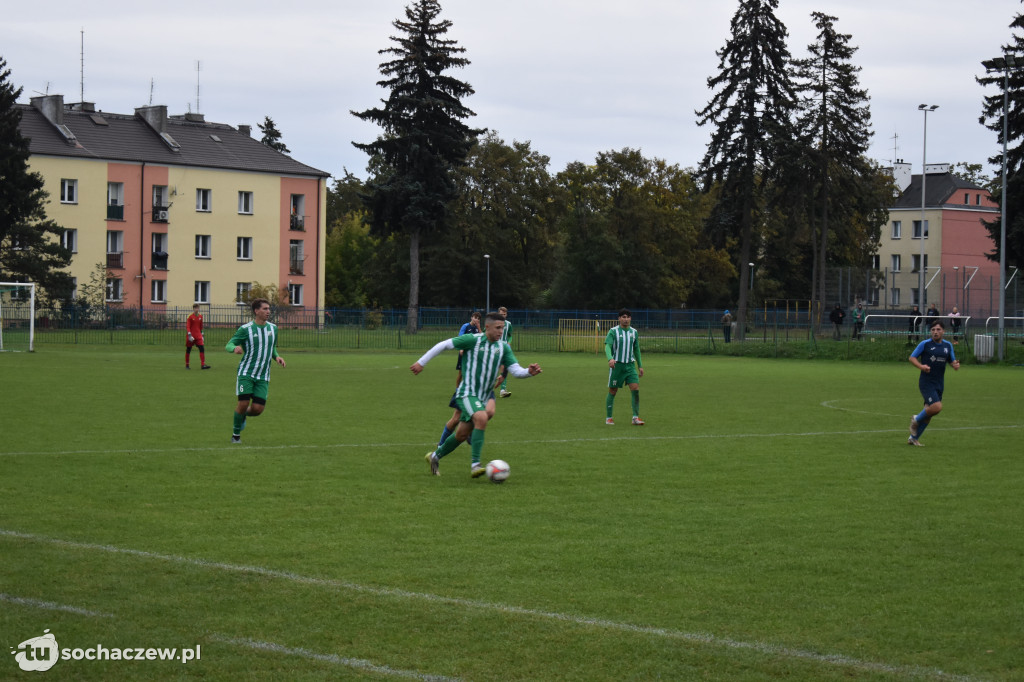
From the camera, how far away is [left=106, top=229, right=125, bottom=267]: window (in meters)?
70.4

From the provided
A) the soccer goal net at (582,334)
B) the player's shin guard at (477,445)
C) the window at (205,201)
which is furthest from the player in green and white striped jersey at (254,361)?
the window at (205,201)

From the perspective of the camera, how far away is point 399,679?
5727 millimetres

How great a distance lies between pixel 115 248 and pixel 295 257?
1194 centimetres

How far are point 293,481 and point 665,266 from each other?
71064 mm

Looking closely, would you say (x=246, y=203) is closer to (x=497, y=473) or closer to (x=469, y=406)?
(x=469, y=406)

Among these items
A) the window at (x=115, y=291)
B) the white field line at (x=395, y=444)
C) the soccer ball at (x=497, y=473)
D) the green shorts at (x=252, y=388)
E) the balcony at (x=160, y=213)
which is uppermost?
the balcony at (x=160, y=213)

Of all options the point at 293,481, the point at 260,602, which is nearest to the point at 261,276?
the point at 293,481

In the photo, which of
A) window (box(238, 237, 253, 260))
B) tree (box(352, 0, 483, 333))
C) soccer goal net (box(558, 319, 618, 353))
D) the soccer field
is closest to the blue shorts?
the soccer field

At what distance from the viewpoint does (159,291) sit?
72375mm

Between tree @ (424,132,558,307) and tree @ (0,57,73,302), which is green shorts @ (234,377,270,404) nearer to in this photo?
tree @ (0,57,73,302)

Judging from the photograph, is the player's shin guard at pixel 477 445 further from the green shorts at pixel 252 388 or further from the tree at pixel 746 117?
the tree at pixel 746 117

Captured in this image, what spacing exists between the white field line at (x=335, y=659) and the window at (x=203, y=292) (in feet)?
228

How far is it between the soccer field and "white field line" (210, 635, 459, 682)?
0.02 m

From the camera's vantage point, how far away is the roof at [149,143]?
69.2 m
